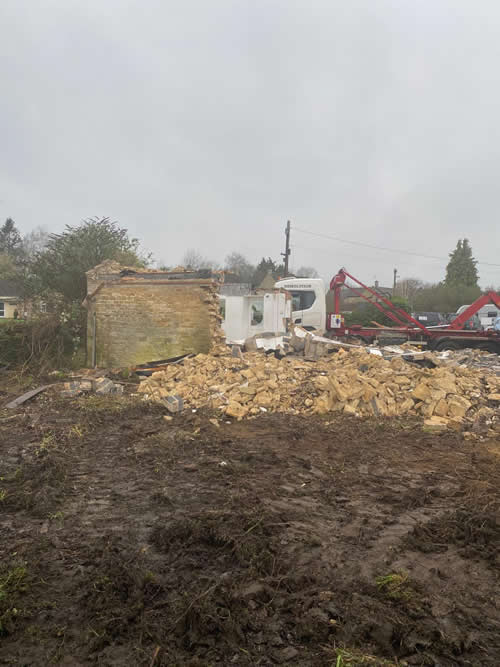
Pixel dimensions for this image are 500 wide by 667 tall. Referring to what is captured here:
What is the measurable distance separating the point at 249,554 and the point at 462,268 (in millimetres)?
48262

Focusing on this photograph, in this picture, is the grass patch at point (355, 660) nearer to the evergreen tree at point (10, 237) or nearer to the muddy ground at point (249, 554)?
the muddy ground at point (249, 554)

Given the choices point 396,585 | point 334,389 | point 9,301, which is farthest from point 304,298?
point 396,585

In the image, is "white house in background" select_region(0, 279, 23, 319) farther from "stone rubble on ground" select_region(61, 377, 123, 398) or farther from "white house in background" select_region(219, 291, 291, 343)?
"white house in background" select_region(219, 291, 291, 343)

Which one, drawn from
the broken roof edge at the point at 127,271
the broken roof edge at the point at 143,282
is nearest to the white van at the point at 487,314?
the broken roof edge at the point at 143,282

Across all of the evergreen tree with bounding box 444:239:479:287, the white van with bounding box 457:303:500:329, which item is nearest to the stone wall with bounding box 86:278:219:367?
the white van with bounding box 457:303:500:329

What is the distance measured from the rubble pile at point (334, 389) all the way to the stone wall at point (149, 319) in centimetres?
121

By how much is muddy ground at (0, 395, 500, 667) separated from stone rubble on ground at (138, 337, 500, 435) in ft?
5.15

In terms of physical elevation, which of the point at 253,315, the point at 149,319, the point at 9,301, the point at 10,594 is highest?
the point at 9,301

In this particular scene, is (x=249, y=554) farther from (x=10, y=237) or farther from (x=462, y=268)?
(x=10, y=237)

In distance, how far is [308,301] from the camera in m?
17.0

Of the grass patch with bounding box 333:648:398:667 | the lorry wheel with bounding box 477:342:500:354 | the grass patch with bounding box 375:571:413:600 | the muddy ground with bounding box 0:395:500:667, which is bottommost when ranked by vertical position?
the muddy ground with bounding box 0:395:500:667

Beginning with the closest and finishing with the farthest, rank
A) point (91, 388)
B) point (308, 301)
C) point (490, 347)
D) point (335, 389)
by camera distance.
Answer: point (335, 389)
point (91, 388)
point (490, 347)
point (308, 301)

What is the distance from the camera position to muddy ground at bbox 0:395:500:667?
2.30 m

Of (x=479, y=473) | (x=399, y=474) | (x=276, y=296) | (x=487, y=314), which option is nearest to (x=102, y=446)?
(x=399, y=474)
